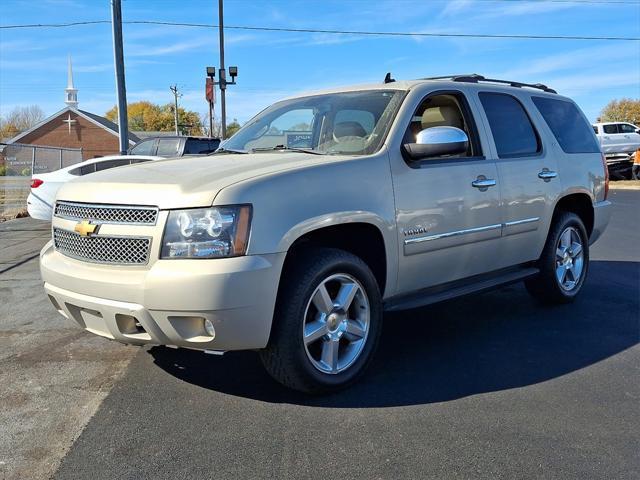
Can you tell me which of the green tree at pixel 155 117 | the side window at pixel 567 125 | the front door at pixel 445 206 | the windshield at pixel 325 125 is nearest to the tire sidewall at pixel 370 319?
the front door at pixel 445 206

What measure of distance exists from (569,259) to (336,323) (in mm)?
3093

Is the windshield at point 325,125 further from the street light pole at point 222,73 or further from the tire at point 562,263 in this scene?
the street light pole at point 222,73

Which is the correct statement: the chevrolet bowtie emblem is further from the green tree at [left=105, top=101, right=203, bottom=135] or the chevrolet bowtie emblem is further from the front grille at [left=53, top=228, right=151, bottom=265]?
the green tree at [left=105, top=101, right=203, bottom=135]

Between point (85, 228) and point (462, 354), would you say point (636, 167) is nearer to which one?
point (462, 354)

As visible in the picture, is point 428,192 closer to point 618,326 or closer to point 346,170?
point 346,170

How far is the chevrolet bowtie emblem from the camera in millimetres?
3289

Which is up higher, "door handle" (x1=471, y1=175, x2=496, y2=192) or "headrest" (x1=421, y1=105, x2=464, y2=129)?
"headrest" (x1=421, y1=105, x2=464, y2=129)

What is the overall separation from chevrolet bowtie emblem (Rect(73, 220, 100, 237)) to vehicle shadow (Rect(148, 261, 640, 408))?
3.71ft

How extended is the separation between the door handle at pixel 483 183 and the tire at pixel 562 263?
1203 millimetres

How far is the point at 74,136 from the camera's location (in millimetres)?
53844

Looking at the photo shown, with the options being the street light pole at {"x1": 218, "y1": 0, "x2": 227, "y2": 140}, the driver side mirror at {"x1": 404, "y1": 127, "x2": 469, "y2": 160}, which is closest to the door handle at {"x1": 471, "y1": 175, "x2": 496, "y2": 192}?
the driver side mirror at {"x1": 404, "y1": 127, "x2": 469, "y2": 160}

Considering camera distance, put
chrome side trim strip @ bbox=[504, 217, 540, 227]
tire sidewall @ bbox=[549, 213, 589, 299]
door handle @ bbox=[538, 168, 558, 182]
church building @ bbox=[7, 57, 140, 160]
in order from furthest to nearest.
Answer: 1. church building @ bbox=[7, 57, 140, 160]
2. tire sidewall @ bbox=[549, 213, 589, 299]
3. door handle @ bbox=[538, 168, 558, 182]
4. chrome side trim strip @ bbox=[504, 217, 540, 227]

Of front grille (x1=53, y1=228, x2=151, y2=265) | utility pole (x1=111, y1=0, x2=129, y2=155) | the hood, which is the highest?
utility pole (x1=111, y1=0, x2=129, y2=155)

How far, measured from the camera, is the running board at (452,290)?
3938mm
